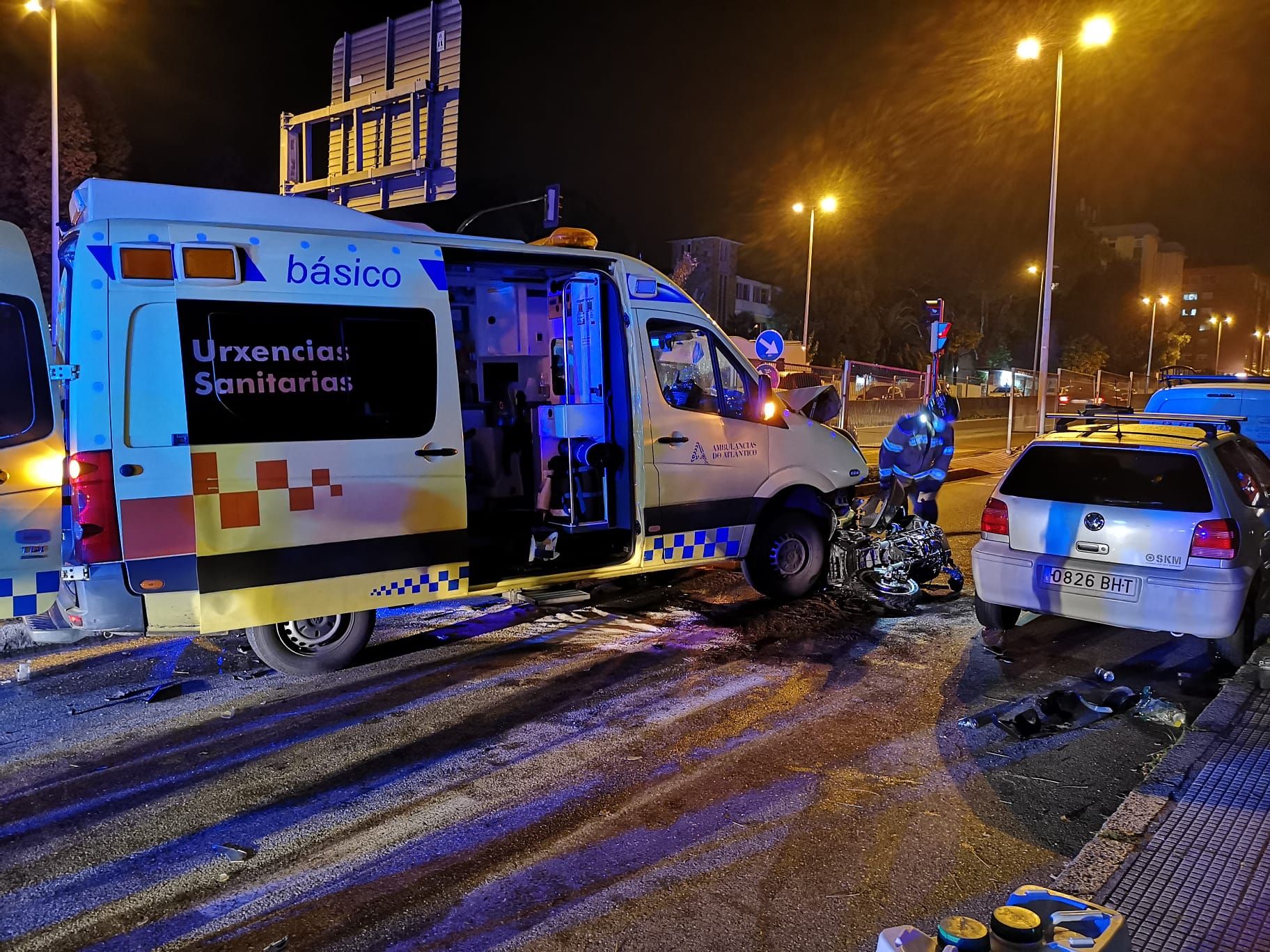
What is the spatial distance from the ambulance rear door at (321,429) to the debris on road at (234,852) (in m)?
1.69

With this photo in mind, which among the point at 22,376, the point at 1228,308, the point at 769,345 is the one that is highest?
the point at 1228,308

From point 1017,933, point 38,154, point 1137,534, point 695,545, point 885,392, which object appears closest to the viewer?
point 1017,933

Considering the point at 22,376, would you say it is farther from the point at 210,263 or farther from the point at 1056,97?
the point at 1056,97

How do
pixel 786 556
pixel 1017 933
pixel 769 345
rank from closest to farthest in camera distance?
pixel 1017 933 < pixel 786 556 < pixel 769 345

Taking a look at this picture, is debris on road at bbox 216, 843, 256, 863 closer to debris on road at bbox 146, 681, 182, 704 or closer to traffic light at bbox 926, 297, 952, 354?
debris on road at bbox 146, 681, 182, 704

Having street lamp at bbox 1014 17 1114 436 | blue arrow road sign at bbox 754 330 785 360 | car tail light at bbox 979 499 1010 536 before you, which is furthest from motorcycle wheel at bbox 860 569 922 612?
street lamp at bbox 1014 17 1114 436

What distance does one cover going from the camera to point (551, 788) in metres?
4.11

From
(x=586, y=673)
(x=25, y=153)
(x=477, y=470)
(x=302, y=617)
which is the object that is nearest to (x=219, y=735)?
(x=302, y=617)

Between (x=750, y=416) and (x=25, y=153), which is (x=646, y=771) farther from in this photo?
(x=25, y=153)

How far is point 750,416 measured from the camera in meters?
7.19

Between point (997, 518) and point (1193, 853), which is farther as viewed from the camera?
point (997, 518)

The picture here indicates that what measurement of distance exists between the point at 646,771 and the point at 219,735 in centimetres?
217

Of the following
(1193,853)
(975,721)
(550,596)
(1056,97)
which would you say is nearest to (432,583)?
(550,596)

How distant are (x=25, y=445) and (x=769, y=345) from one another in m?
9.92
